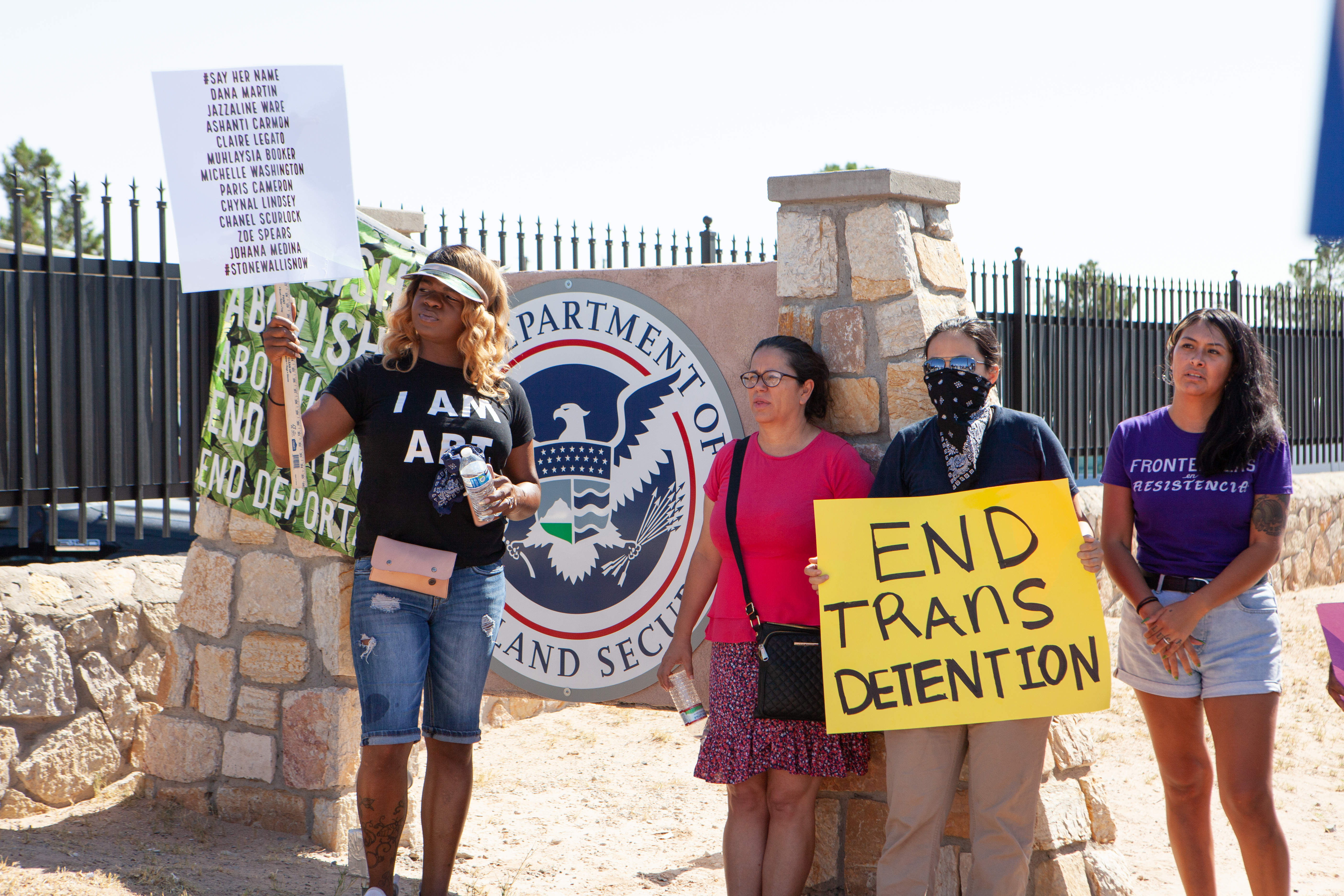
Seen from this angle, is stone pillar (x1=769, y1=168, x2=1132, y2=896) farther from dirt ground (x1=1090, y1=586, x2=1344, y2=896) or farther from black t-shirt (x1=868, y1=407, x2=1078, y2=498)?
dirt ground (x1=1090, y1=586, x2=1344, y2=896)

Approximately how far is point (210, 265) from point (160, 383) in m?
2.95

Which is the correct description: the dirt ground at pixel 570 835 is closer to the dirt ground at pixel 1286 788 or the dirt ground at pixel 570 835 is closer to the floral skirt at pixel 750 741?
the dirt ground at pixel 1286 788

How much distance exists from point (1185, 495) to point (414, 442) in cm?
218

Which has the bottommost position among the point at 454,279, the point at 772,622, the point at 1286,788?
the point at 1286,788

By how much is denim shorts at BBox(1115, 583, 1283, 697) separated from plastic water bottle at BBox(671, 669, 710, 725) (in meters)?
1.30

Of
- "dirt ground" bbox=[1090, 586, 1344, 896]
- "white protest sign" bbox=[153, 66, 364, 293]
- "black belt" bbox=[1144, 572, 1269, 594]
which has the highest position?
"white protest sign" bbox=[153, 66, 364, 293]

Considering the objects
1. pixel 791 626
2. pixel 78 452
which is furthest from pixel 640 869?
pixel 78 452

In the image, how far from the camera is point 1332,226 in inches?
38.3

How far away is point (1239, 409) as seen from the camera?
3.28 metres

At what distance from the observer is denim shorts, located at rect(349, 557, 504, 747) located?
328 centimetres

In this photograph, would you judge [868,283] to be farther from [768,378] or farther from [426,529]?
[426,529]

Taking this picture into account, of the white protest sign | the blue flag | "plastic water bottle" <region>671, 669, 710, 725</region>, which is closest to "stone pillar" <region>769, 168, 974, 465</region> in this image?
"plastic water bottle" <region>671, 669, 710, 725</region>

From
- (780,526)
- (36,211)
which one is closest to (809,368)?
(780,526)

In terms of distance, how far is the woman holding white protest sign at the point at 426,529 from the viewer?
3.28m
